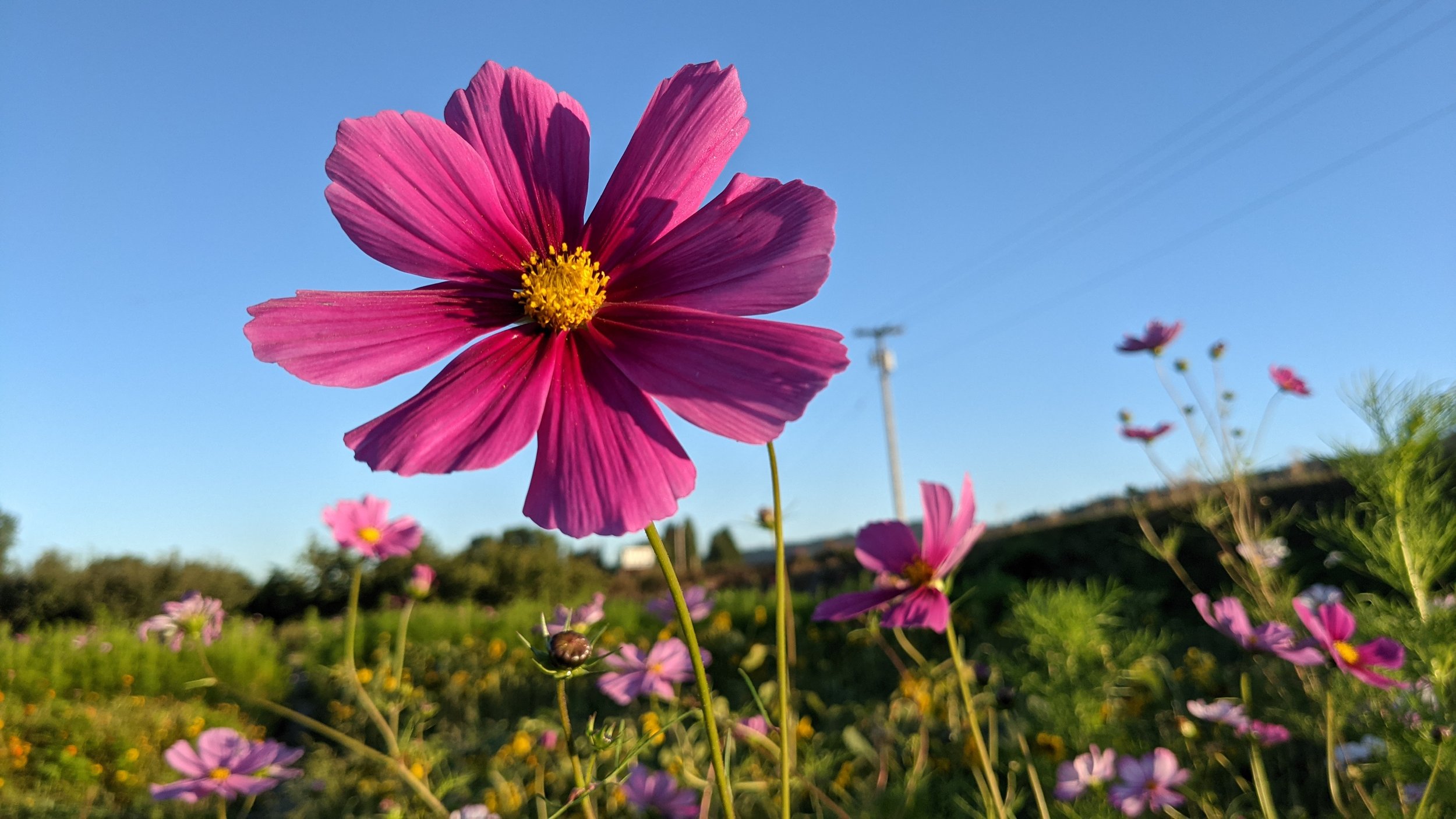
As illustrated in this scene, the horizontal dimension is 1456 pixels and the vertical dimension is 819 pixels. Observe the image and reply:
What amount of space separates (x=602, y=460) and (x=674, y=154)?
0.90 feet

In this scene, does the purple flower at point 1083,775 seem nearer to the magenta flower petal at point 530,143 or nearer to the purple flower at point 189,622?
the magenta flower petal at point 530,143

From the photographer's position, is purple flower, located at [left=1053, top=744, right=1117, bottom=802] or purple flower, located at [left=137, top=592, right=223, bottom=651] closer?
purple flower, located at [left=1053, top=744, right=1117, bottom=802]

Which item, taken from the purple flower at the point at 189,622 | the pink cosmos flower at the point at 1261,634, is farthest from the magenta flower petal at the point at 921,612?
the purple flower at the point at 189,622

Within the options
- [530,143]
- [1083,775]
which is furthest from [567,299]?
[1083,775]

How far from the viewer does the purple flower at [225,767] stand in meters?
1.59

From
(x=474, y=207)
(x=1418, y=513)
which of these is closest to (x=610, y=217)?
(x=474, y=207)

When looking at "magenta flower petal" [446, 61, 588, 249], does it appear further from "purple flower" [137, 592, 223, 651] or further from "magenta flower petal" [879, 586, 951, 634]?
"purple flower" [137, 592, 223, 651]

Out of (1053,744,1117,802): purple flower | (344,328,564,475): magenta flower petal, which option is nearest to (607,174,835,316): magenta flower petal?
(344,328,564,475): magenta flower petal

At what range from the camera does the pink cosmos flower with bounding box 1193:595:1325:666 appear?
1.42 meters

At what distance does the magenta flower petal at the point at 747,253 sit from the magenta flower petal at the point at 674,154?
0.02 meters

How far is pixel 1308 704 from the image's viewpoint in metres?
2.69

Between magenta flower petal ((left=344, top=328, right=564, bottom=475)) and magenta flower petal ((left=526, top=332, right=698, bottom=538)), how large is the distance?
19 millimetres

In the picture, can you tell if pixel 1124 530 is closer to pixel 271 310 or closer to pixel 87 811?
pixel 87 811

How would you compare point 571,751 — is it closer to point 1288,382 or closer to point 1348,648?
point 1348,648
